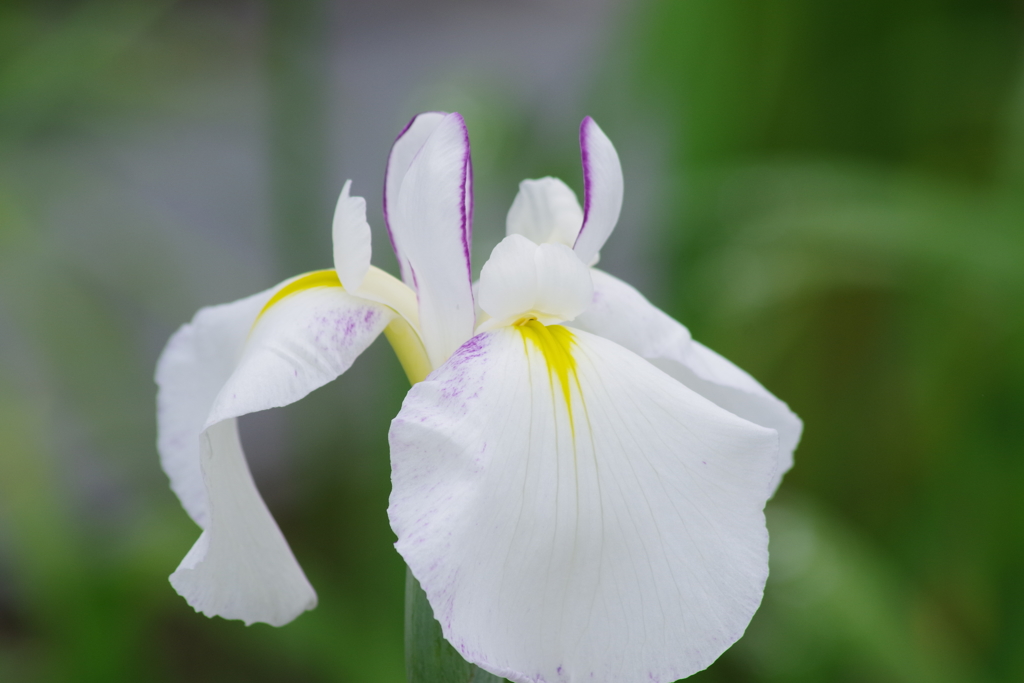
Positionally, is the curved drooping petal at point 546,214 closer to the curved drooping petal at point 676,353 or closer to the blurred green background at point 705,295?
the curved drooping petal at point 676,353

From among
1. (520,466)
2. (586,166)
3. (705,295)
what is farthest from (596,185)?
(705,295)

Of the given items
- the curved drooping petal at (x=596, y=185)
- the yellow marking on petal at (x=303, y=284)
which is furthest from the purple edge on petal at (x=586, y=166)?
the yellow marking on petal at (x=303, y=284)

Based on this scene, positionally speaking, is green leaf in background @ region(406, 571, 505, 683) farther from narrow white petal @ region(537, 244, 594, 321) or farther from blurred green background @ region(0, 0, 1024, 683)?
blurred green background @ region(0, 0, 1024, 683)

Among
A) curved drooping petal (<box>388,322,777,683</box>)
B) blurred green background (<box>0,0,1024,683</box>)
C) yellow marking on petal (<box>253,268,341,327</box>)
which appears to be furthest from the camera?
blurred green background (<box>0,0,1024,683</box>)

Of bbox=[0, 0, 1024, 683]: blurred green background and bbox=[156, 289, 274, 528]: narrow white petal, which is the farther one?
bbox=[0, 0, 1024, 683]: blurred green background

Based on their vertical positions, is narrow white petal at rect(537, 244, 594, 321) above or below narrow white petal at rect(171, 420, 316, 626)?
above

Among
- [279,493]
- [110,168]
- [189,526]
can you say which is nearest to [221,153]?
[110,168]

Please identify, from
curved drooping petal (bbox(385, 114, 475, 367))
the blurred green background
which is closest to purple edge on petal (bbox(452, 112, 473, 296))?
curved drooping petal (bbox(385, 114, 475, 367))
